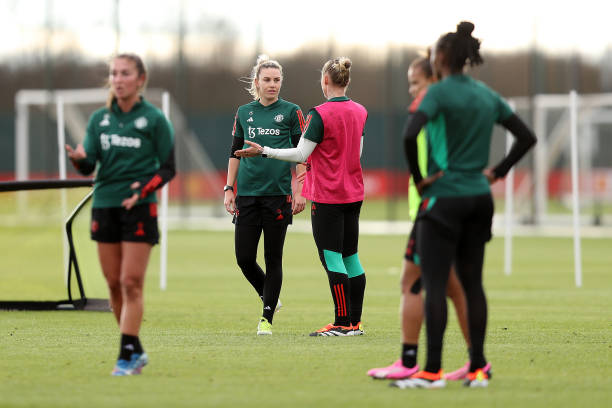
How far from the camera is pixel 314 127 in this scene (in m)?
8.16

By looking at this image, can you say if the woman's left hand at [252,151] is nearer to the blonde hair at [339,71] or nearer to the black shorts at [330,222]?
the black shorts at [330,222]

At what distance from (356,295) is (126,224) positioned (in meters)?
2.78

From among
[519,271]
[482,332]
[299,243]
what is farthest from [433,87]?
[299,243]

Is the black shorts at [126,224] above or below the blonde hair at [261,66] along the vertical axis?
below

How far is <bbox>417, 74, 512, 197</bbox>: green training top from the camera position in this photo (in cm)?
585

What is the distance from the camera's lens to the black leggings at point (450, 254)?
5898 millimetres

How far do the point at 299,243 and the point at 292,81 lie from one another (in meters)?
13.5

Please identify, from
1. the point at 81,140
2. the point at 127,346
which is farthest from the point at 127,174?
the point at 81,140

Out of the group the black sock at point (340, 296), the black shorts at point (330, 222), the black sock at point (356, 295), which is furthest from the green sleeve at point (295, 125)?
the black sock at point (356, 295)

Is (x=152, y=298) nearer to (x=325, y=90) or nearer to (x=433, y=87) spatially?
(x=325, y=90)

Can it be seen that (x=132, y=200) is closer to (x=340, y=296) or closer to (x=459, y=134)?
(x=459, y=134)

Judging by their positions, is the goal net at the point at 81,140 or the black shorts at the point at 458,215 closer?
the black shorts at the point at 458,215

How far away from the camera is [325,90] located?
8.42 meters

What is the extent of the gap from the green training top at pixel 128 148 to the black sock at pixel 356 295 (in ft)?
8.75
